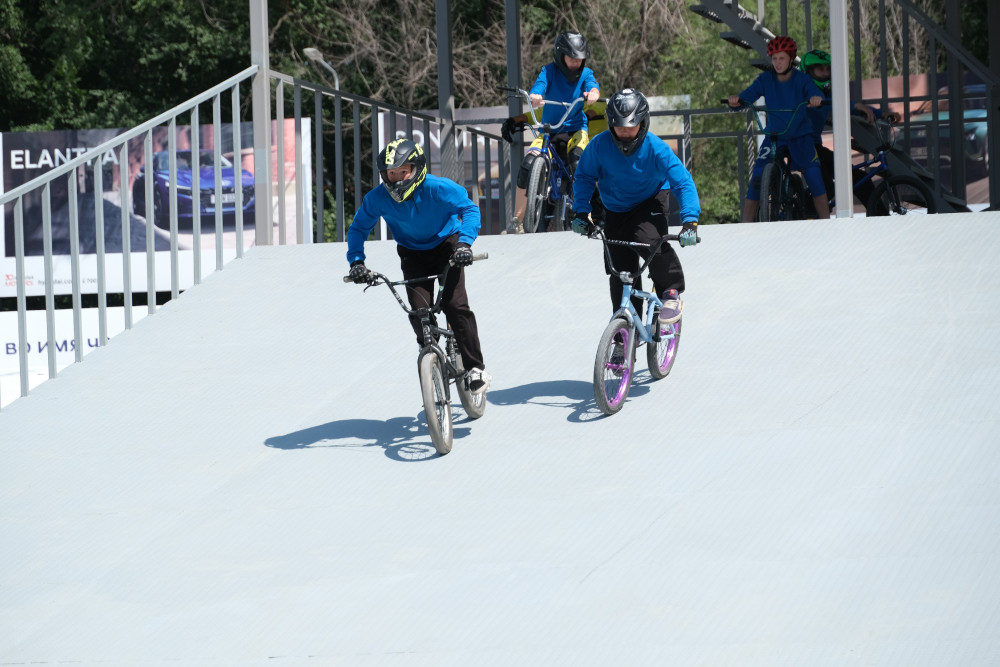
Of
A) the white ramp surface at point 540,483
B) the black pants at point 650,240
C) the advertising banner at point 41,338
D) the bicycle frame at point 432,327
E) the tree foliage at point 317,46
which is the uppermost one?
the tree foliage at point 317,46

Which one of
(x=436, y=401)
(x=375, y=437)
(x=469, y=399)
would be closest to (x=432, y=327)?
(x=436, y=401)

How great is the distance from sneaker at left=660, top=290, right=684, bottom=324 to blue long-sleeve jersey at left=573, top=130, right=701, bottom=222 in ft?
1.40

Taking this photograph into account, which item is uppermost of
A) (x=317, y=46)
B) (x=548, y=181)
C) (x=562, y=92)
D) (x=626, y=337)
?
(x=317, y=46)

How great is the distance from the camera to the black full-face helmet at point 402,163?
22.9 feet

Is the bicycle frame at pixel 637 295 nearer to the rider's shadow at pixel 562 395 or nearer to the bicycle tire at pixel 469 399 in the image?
the rider's shadow at pixel 562 395

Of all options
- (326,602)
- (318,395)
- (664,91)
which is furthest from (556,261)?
(664,91)

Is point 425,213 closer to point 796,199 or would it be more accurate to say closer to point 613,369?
point 613,369

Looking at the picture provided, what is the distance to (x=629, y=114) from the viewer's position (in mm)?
7379

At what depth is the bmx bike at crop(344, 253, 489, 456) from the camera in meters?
6.78

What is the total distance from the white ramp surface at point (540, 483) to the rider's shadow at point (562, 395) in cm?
4

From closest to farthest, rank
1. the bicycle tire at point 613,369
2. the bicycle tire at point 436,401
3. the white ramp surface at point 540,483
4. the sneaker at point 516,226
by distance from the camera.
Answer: the white ramp surface at point 540,483, the bicycle tire at point 436,401, the bicycle tire at point 613,369, the sneaker at point 516,226

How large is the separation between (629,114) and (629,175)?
39cm

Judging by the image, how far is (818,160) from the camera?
1159 centimetres

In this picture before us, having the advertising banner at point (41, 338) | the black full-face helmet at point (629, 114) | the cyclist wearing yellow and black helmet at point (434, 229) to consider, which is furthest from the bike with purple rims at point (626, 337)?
the advertising banner at point (41, 338)
